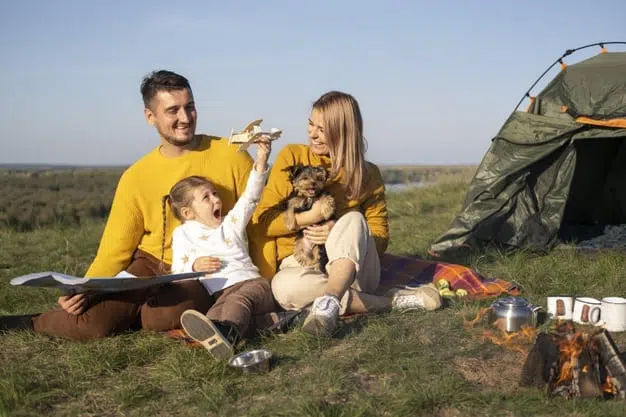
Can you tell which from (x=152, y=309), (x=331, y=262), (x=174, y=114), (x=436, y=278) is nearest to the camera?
(x=152, y=309)

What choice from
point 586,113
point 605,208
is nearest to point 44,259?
point 586,113

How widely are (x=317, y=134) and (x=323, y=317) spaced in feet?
4.82

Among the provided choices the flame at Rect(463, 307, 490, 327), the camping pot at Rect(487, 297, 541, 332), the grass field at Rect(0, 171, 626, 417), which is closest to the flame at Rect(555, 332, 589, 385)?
the grass field at Rect(0, 171, 626, 417)

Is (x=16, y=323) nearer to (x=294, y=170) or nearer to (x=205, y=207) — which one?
(x=205, y=207)

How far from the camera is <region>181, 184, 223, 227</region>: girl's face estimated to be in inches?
162

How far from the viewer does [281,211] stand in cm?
456

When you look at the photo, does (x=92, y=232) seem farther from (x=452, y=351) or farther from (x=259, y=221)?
(x=452, y=351)

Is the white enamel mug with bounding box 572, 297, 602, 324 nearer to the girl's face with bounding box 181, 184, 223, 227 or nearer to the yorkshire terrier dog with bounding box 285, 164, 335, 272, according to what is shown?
the yorkshire terrier dog with bounding box 285, 164, 335, 272

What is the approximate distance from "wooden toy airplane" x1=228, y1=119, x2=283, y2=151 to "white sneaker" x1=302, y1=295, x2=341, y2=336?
1139 millimetres

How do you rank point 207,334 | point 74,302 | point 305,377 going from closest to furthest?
point 305,377 → point 207,334 → point 74,302

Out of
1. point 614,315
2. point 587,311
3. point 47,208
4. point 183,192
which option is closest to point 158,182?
point 183,192

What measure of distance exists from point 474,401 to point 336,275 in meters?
1.35

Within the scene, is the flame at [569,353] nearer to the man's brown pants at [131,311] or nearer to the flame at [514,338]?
the flame at [514,338]

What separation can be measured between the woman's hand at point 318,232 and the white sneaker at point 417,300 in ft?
2.15
